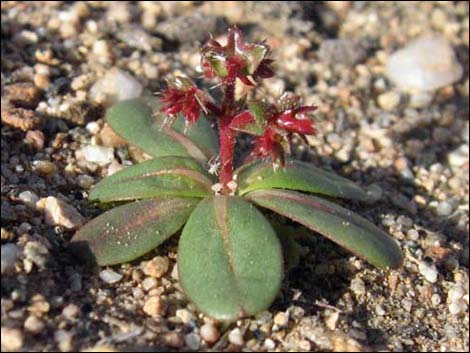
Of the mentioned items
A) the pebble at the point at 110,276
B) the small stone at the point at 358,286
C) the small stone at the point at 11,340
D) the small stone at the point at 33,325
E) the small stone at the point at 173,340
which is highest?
the small stone at the point at 11,340

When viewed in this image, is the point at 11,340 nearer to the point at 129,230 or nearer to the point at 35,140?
the point at 129,230

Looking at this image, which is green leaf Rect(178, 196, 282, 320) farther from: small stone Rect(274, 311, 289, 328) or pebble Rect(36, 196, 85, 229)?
pebble Rect(36, 196, 85, 229)

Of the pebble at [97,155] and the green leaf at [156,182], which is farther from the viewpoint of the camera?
the pebble at [97,155]

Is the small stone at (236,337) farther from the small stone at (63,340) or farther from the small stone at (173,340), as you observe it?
the small stone at (63,340)

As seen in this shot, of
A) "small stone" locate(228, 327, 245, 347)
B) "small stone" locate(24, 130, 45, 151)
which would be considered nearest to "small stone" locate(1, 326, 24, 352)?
"small stone" locate(228, 327, 245, 347)

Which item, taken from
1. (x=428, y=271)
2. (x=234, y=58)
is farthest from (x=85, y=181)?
(x=428, y=271)

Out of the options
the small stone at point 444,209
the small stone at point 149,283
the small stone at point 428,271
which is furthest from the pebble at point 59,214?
the small stone at point 444,209

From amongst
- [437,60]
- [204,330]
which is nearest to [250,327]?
[204,330]
